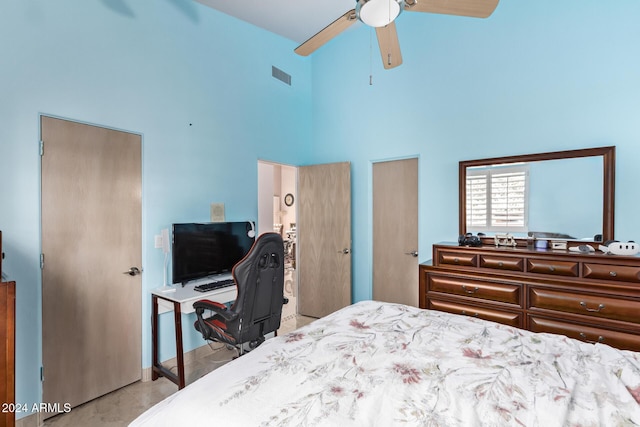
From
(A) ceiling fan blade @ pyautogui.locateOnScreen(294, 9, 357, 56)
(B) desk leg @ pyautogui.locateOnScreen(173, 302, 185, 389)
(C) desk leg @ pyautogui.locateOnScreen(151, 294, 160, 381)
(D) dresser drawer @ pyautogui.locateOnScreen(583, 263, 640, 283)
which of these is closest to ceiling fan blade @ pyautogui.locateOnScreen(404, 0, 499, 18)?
(A) ceiling fan blade @ pyautogui.locateOnScreen(294, 9, 357, 56)

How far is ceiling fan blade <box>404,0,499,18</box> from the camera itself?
1583 millimetres

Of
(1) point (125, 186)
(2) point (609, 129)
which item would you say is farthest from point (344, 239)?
(2) point (609, 129)

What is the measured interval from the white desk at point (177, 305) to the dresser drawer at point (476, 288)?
1.88 m

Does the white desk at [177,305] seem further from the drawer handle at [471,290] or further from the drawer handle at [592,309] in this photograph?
the drawer handle at [592,309]

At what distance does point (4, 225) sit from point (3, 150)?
0.47 meters

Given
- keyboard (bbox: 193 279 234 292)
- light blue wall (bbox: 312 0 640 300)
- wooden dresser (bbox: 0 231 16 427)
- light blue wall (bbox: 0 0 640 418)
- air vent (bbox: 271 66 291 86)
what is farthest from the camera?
air vent (bbox: 271 66 291 86)

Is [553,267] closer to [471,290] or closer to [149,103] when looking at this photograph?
[471,290]

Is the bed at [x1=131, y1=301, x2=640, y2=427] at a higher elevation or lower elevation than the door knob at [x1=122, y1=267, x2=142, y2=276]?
lower

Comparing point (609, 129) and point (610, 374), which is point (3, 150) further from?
point (609, 129)

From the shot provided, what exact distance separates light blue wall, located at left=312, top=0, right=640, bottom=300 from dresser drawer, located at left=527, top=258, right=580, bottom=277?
547 mm

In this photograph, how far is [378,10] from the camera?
5.46 feet

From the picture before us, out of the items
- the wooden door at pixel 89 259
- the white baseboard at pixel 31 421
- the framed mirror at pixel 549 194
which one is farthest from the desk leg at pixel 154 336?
the framed mirror at pixel 549 194

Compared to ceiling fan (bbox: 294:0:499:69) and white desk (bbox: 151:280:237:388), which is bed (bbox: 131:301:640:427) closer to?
white desk (bbox: 151:280:237:388)

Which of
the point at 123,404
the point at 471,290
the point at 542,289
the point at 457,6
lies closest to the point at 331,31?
the point at 457,6
